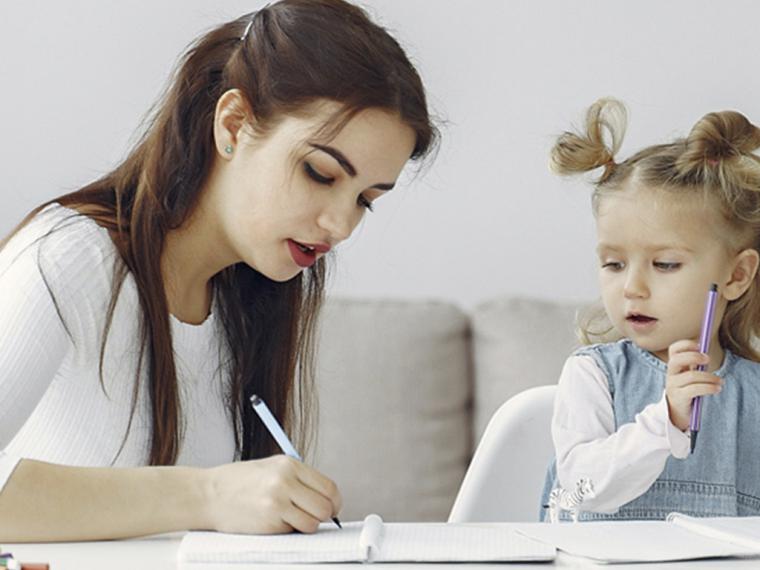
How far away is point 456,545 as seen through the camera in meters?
1.00

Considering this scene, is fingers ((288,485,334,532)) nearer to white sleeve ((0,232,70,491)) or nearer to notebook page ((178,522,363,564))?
notebook page ((178,522,363,564))

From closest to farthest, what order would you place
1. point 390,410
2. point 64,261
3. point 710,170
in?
point 64,261
point 710,170
point 390,410

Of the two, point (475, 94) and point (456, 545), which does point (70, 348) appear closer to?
point (456, 545)

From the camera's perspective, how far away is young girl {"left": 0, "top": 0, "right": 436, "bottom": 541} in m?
1.29

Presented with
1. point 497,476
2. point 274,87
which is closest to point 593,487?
point 497,476

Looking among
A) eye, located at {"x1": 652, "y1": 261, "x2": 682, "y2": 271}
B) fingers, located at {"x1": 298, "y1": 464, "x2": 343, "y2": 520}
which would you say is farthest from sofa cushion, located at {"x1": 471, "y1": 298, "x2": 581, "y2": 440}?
fingers, located at {"x1": 298, "y1": 464, "x2": 343, "y2": 520}

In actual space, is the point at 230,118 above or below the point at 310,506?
above

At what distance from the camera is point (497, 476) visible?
5.13 feet

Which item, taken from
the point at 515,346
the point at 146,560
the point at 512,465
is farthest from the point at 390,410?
the point at 146,560

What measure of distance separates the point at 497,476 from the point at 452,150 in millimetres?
1200

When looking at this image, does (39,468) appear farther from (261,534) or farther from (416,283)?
(416,283)

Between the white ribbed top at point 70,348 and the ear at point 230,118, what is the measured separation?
0.52ft

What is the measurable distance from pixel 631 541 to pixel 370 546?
0.21 meters

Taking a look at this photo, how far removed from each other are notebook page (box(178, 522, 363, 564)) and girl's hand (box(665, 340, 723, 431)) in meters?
0.45
